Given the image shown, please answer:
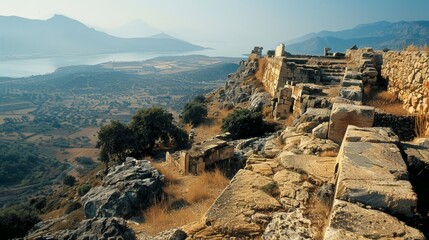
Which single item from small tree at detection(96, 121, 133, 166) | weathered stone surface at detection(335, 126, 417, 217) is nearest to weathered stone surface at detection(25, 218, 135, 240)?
weathered stone surface at detection(335, 126, 417, 217)

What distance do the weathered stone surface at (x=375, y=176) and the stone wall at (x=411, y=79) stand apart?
5320 millimetres

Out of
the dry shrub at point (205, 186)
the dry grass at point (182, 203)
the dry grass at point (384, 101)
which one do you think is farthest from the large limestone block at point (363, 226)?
the dry grass at point (384, 101)

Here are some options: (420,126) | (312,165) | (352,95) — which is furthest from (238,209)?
(352,95)

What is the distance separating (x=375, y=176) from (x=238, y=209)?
5.27ft

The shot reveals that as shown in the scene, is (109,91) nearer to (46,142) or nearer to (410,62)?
(46,142)

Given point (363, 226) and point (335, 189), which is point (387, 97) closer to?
point (335, 189)

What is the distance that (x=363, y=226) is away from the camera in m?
→ 2.81

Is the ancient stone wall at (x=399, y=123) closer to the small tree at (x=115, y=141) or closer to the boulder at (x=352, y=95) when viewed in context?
the boulder at (x=352, y=95)

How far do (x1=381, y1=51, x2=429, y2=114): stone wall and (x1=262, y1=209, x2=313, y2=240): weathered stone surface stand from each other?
6630 millimetres

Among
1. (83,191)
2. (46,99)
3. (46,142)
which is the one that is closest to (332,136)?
(83,191)

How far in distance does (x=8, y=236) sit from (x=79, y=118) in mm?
98916

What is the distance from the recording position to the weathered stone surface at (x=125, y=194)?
27.0 ft

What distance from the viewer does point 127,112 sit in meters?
113

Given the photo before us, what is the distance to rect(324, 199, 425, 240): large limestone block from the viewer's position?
2709mm
